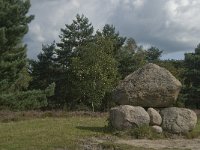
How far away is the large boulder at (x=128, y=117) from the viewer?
61.9ft

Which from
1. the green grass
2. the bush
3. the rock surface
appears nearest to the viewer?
the green grass

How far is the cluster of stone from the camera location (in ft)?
62.5

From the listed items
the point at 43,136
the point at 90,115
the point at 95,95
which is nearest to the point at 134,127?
the point at 43,136

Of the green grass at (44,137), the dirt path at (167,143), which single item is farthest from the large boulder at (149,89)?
the dirt path at (167,143)

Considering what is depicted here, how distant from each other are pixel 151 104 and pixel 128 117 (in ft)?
6.30

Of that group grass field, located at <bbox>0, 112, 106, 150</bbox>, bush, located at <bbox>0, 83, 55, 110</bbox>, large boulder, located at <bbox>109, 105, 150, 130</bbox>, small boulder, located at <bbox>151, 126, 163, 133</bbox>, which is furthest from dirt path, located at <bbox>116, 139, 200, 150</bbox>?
bush, located at <bbox>0, 83, 55, 110</bbox>

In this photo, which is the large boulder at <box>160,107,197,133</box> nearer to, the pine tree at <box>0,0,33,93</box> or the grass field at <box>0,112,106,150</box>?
the grass field at <box>0,112,106,150</box>

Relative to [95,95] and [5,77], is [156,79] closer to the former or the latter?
[5,77]

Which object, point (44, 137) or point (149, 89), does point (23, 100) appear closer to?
point (149, 89)

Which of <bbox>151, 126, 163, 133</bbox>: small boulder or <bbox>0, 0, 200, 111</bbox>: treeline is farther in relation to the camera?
<bbox>0, 0, 200, 111</bbox>: treeline

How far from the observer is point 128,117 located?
61.9ft

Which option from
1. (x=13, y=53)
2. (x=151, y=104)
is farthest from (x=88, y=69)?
(x=151, y=104)

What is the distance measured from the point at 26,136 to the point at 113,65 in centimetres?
3657

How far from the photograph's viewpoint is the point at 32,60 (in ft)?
218
